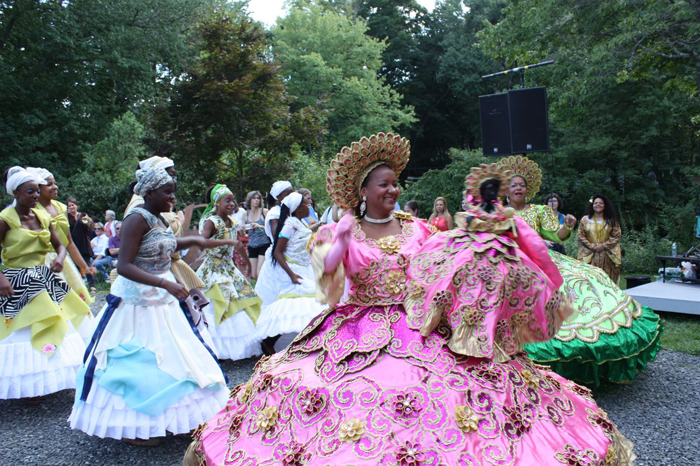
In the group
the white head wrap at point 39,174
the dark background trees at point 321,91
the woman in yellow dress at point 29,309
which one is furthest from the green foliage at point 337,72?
the woman in yellow dress at point 29,309

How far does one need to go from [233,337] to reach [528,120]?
6.74m

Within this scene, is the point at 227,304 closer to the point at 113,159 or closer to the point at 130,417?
the point at 130,417

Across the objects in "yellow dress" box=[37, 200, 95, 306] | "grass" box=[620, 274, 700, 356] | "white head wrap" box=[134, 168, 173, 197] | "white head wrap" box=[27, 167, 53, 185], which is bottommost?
"grass" box=[620, 274, 700, 356]

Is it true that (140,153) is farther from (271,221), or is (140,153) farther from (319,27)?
(271,221)

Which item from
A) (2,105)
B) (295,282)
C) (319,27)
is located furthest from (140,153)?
(295,282)

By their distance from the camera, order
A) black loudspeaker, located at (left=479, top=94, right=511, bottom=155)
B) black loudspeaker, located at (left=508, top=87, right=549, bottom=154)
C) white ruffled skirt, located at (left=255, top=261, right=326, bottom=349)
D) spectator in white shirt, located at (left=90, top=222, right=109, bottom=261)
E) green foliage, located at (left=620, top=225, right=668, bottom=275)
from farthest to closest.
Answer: spectator in white shirt, located at (left=90, top=222, right=109, bottom=261) < green foliage, located at (left=620, top=225, right=668, bottom=275) < black loudspeaker, located at (left=479, top=94, right=511, bottom=155) < black loudspeaker, located at (left=508, top=87, right=549, bottom=154) < white ruffled skirt, located at (left=255, top=261, right=326, bottom=349)

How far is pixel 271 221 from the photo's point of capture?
7.19m

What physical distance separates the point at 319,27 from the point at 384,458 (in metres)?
30.5

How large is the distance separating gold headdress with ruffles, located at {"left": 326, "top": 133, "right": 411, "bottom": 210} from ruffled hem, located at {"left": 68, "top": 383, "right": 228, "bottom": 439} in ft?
6.21

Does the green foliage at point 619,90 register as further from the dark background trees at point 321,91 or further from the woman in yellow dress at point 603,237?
the woman in yellow dress at point 603,237

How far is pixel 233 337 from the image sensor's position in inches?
259

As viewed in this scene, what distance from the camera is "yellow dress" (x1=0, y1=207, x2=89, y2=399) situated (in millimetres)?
5176

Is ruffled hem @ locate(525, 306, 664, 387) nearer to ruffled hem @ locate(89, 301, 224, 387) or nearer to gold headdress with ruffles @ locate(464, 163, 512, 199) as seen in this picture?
gold headdress with ruffles @ locate(464, 163, 512, 199)

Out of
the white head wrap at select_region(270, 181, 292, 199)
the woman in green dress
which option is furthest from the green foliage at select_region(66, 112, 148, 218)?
Result: the woman in green dress
